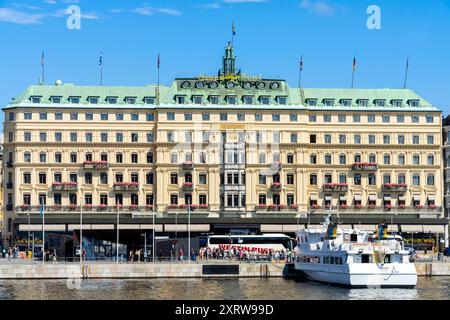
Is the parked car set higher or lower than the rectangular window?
lower

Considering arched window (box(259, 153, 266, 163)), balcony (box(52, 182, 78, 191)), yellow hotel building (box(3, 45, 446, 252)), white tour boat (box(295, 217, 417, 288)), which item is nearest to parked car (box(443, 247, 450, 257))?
yellow hotel building (box(3, 45, 446, 252))

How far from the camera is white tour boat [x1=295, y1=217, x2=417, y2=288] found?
103562mm

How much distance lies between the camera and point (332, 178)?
591 ft

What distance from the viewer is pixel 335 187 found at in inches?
7032

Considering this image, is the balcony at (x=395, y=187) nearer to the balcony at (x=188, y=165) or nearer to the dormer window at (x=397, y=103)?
the dormer window at (x=397, y=103)

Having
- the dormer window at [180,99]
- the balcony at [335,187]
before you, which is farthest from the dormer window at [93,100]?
the balcony at [335,187]

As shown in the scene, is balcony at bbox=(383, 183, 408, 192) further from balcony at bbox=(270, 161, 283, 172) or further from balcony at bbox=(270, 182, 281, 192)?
balcony at bbox=(270, 161, 283, 172)

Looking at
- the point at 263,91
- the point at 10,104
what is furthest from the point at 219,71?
the point at 10,104

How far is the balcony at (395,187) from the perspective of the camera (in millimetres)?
179500

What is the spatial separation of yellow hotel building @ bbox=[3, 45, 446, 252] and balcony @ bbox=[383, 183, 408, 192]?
181mm

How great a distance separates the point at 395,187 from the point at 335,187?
11.0 meters

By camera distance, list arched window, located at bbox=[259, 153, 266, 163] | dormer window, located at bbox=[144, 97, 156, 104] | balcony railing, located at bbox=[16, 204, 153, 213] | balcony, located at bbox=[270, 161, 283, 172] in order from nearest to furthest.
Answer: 1. balcony railing, located at bbox=[16, 204, 153, 213]
2. arched window, located at bbox=[259, 153, 266, 163]
3. balcony, located at bbox=[270, 161, 283, 172]
4. dormer window, located at bbox=[144, 97, 156, 104]

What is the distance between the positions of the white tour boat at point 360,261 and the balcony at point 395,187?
61928mm

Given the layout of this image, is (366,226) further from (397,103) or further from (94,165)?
(94,165)
